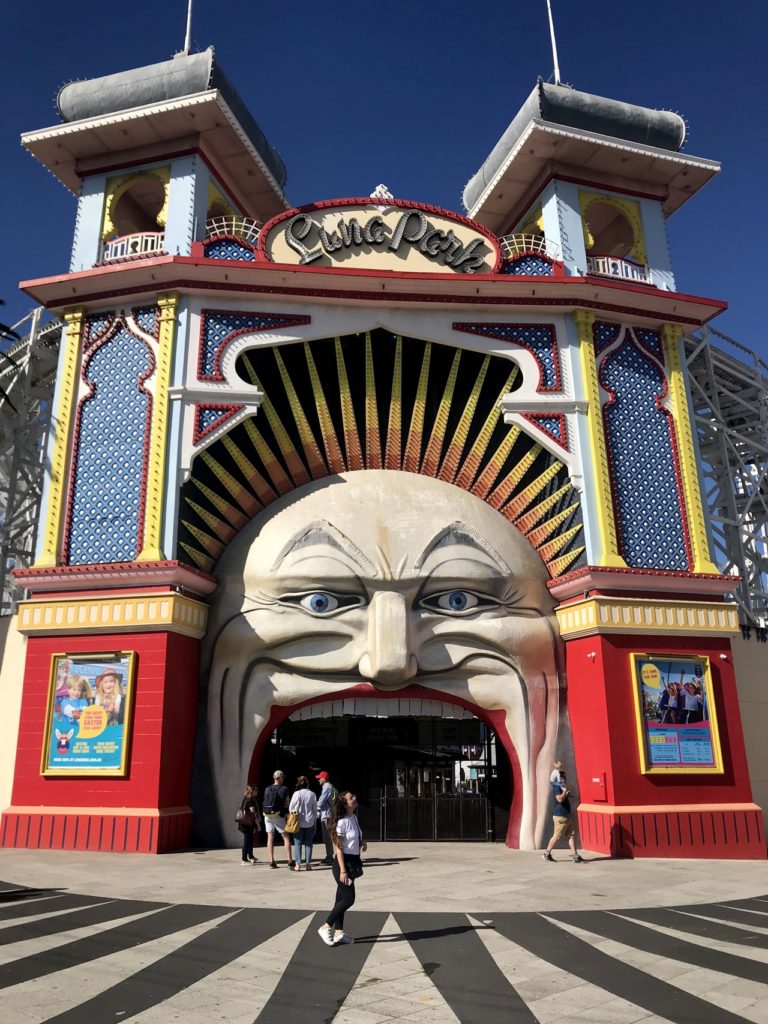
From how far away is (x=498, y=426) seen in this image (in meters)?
18.7

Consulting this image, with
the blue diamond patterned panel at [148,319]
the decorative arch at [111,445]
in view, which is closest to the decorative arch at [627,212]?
the blue diamond patterned panel at [148,319]

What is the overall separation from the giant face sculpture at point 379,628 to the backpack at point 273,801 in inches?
77.8

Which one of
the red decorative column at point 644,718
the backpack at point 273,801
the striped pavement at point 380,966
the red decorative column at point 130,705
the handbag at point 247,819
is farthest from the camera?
the red decorative column at point 644,718

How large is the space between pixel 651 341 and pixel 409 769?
11497 mm

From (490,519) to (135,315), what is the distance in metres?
9.13

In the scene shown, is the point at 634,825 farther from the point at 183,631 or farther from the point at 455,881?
the point at 183,631

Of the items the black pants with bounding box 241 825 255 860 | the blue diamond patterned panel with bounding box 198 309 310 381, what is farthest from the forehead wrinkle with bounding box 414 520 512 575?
the black pants with bounding box 241 825 255 860

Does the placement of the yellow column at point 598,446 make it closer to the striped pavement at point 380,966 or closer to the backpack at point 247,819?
the striped pavement at point 380,966

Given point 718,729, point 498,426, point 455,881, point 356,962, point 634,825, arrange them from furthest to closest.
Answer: point 498,426
point 718,729
point 634,825
point 455,881
point 356,962

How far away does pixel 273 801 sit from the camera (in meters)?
14.3

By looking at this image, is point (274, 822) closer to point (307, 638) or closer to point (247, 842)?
point (247, 842)

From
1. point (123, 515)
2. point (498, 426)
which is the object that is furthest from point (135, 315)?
point (498, 426)

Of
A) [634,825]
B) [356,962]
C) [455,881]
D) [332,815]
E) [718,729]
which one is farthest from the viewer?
[718,729]

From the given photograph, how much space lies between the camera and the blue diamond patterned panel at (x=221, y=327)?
689 inches
